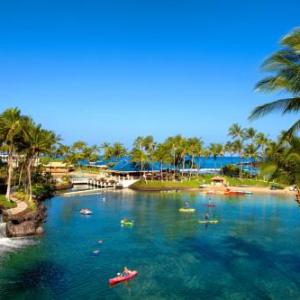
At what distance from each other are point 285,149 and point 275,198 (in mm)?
73238

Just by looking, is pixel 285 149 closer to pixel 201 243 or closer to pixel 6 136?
pixel 201 243

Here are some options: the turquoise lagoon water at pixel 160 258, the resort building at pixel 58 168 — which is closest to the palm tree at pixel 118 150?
the resort building at pixel 58 168

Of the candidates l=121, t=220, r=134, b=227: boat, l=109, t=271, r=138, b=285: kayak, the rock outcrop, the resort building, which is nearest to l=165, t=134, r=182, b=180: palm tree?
the resort building

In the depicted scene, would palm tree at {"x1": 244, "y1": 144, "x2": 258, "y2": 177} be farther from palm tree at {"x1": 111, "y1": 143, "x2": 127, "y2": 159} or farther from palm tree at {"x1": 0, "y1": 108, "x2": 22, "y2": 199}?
palm tree at {"x1": 0, "y1": 108, "x2": 22, "y2": 199}

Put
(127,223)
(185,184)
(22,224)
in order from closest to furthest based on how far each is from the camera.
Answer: (22,224)
(127,223)
(185,184)

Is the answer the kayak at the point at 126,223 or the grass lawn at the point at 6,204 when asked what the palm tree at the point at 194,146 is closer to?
the kayak at the point at 126,223

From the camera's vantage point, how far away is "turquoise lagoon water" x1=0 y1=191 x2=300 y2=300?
30266mm

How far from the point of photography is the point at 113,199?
8831 cm

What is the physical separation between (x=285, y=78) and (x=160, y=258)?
26.2 metres

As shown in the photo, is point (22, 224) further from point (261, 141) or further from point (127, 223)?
point (261, 141)

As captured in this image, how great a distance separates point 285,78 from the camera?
18438 millimetres

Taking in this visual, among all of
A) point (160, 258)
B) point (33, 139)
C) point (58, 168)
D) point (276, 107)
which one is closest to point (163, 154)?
point (58, 168)

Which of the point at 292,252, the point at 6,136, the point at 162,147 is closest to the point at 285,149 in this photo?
the point at 292,252

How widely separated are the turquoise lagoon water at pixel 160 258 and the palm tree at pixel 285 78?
17.1 metres
